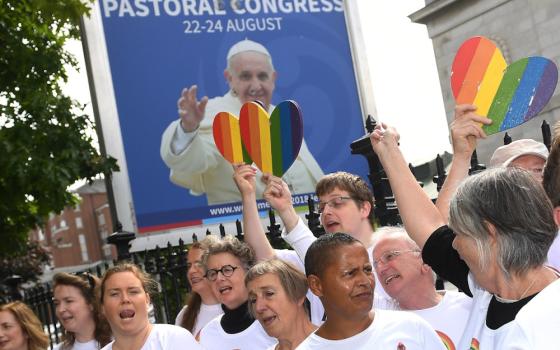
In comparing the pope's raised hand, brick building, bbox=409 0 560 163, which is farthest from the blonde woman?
brick building, bbox=409 0 560 163

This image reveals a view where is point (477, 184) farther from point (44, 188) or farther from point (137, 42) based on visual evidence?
point (44, 188)

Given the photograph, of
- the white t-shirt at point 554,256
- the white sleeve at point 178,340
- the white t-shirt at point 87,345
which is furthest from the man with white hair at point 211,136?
the white t-shirt at point 554,256

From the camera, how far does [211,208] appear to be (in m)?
8.82

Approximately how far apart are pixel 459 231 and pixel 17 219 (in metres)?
9.39

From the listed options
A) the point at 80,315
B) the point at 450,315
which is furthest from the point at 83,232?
the point at 450,315

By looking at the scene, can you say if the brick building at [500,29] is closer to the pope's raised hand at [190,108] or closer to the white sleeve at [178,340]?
the pope's raised hand at [190,108]

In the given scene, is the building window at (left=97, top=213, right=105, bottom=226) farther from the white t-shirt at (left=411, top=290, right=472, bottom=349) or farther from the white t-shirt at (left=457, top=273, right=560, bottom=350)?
the white t-shirt at (left=457, top=273, right=560, bottom=350)

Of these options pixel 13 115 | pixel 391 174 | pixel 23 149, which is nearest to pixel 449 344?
pixel 391 174

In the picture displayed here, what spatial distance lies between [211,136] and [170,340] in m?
5.16

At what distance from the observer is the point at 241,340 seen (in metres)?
4.17

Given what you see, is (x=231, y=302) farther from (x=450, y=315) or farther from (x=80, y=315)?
(x=80, y=315)

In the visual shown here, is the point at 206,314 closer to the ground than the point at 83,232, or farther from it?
farther from it

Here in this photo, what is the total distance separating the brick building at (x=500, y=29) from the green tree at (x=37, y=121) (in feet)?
35.6

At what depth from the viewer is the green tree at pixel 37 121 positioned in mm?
8867
